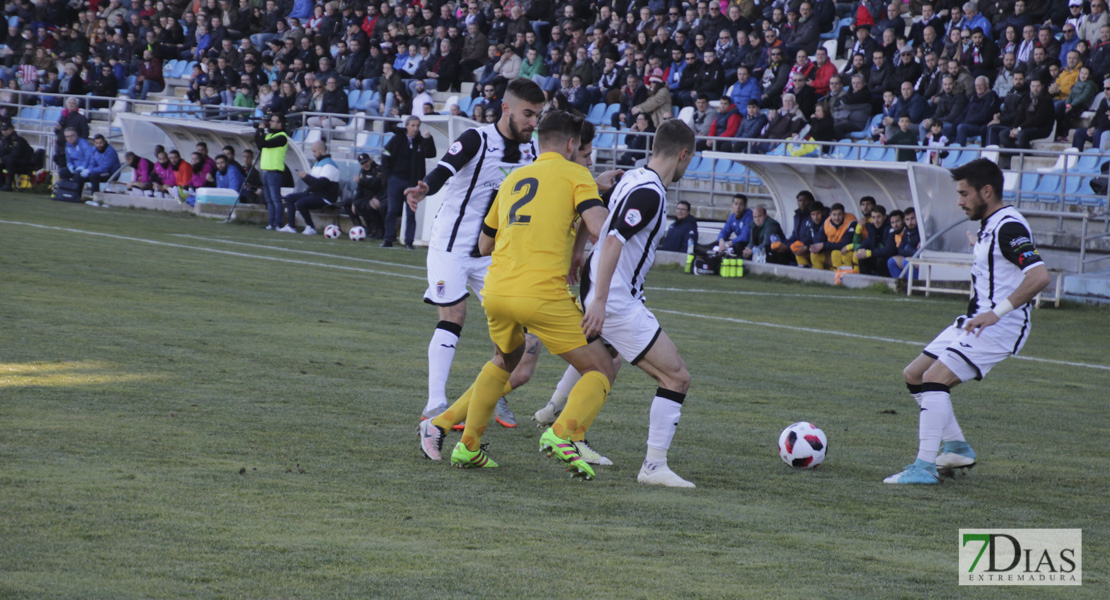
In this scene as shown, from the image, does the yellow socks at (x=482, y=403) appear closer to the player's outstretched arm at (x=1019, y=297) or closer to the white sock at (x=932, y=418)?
the white sock at (x=932, y=418)

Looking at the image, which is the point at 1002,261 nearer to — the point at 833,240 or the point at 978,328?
the point at 978,328

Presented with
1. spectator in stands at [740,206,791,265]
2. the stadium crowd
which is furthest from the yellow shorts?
spectator in stands at [740,206,791,265]

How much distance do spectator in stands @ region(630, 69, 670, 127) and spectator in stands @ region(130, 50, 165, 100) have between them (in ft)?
55.3

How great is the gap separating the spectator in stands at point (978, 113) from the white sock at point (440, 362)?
14.4 meters

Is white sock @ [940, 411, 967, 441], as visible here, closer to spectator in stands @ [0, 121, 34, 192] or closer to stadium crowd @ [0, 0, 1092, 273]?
stadium crowd @ [0, 0, 1092, 273]

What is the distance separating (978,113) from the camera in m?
19.4

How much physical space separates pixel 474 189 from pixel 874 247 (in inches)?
491

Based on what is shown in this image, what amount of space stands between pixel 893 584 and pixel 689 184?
62.8 feet

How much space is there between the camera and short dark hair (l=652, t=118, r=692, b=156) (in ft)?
19.1

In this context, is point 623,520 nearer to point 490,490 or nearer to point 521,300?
point 490,490

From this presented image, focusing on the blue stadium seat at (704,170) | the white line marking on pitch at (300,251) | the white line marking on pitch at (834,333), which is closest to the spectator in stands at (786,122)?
the blue stadium seat at (704,170)

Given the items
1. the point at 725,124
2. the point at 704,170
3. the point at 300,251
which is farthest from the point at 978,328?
the point at 704,170

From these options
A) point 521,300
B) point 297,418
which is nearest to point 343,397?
point 297,418

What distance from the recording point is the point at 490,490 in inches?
217
